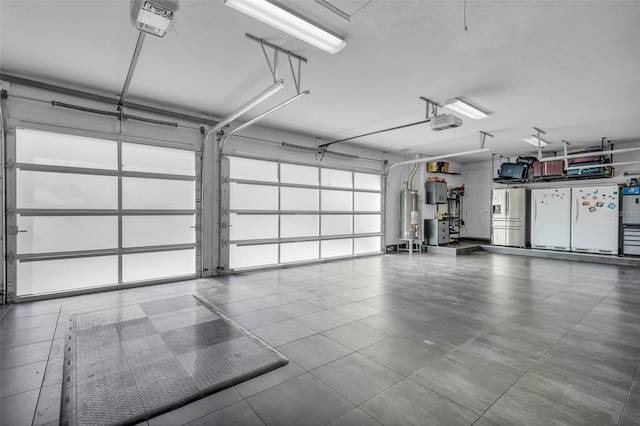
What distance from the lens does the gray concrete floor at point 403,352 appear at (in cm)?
201

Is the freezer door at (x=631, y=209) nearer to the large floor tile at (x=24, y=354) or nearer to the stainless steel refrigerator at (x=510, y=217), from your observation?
the stainless steel refrigerator at (x=510, y=217)

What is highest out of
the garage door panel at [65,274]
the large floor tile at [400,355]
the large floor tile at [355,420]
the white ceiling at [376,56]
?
the white ceiling at [376,56]

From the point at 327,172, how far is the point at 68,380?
645cm

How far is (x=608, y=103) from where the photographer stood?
16.7 ft

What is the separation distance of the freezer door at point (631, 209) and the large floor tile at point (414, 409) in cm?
891

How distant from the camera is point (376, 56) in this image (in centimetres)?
362

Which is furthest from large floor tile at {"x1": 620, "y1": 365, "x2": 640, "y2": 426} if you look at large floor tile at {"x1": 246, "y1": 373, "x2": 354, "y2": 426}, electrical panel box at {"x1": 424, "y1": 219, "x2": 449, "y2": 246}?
electrical panel box at {"x1": 424, "y1": 219, "x2": 449, "y2": 246}

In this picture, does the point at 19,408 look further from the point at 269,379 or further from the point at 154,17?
the point at 154,17

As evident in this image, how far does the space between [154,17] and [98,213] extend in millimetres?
3649

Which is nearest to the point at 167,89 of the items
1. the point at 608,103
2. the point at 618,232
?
the point at 608,103

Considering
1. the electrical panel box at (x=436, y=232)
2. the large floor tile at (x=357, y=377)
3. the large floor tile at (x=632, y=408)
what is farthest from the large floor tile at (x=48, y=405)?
the electrical panel box at (x=436, y=232)

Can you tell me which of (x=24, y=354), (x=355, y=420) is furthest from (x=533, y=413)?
(x=24, y=354)

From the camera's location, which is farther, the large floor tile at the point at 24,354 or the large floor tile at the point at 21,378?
the large floor tile at the point at 24,354

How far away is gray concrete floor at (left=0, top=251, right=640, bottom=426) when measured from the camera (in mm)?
2014
